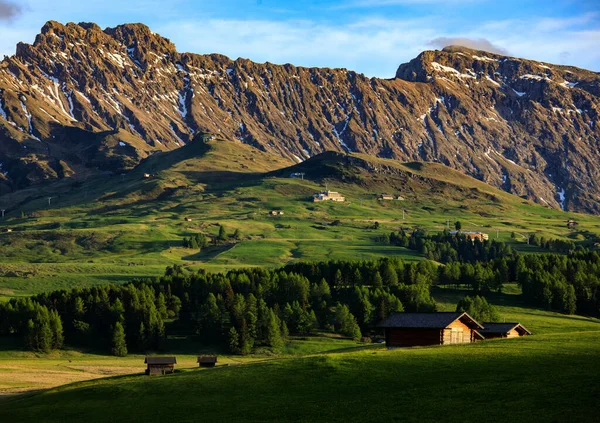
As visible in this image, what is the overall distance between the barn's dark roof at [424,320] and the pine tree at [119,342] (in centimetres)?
6548

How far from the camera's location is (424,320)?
11269 centimetres

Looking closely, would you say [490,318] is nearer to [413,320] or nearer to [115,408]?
[413,320]

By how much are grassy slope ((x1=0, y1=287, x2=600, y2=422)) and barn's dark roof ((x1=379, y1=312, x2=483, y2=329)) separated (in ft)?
58.7

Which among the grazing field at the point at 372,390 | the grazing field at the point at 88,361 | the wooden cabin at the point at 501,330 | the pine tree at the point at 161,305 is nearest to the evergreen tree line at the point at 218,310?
the pine tree at the point at 161,305

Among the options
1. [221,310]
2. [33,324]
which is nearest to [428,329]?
[221,310]

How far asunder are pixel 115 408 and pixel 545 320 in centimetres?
12022

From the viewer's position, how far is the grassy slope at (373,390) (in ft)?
196

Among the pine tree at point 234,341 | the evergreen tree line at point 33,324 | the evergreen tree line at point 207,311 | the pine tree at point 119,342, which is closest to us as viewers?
the evergreen tree line at point 33,324

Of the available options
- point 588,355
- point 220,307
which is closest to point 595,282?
point 220,307

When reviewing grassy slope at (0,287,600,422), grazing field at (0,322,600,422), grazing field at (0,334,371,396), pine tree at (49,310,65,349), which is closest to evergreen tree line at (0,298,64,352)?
pine tree at (49,310,65,349)

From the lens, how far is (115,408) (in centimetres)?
7462

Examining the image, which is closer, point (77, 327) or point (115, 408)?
point (115, 408)

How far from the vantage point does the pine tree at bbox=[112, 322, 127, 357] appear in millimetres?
161750

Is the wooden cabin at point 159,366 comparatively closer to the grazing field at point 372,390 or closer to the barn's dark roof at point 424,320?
the grazing field at point 372,390
